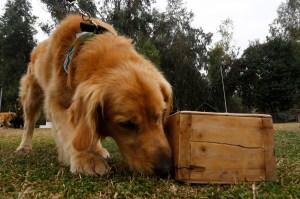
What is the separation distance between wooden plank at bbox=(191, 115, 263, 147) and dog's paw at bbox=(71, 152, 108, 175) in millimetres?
888

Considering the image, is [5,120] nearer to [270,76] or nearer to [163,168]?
[163,168]

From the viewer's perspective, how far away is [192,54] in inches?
1463

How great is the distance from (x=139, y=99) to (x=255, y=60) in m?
43.1

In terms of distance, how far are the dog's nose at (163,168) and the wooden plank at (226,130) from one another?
271 millimetres

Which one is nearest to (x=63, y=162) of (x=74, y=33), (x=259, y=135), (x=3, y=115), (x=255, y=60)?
(x=74, y=33)

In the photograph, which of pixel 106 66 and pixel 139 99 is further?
pixel 106 66

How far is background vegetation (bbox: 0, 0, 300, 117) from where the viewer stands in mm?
31250

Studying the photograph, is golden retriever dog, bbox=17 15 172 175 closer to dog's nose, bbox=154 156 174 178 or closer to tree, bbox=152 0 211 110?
dog's nose, bbox=154 156 174 178

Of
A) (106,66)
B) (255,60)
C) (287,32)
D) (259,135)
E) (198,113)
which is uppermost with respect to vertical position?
(287,32)

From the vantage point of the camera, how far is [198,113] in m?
2.57

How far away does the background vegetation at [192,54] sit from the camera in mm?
31250

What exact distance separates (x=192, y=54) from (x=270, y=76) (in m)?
11.0

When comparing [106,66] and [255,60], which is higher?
[255,60]

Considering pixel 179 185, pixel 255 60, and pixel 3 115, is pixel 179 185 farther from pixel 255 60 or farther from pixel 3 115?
pixel 255 60
